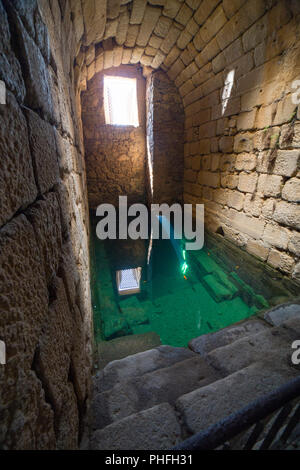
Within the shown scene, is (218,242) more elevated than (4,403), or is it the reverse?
(4,403)

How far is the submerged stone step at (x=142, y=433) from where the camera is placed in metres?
0.92

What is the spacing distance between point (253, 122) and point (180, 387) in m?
3.93

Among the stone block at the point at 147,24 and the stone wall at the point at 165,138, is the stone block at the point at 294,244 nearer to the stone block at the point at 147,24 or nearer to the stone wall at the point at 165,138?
the stone wall at the point at 165,138

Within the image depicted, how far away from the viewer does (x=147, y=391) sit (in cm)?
128

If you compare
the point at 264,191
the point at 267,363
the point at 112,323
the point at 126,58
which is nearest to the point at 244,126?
the point at 264,191

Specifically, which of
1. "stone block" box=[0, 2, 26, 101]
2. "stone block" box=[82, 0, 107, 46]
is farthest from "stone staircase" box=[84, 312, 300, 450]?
"stone block" box=[82, 0, 107, 46]

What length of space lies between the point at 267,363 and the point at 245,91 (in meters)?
4.10

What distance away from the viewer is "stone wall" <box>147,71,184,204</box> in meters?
5.70

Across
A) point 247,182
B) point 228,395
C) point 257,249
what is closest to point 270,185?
point 247,182

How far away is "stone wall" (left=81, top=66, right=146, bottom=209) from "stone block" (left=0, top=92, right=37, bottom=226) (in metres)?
6.62

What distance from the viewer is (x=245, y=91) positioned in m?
3.49

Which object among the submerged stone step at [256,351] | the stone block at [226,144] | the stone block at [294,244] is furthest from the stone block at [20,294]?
the stone block at [226,144]

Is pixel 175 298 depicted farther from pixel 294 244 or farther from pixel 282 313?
pixel 294 244
